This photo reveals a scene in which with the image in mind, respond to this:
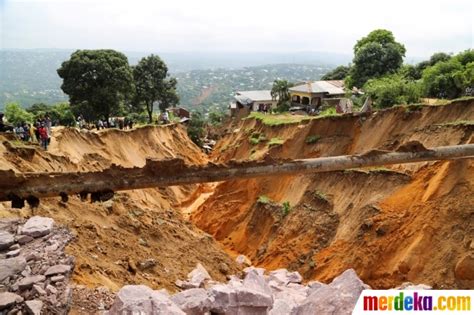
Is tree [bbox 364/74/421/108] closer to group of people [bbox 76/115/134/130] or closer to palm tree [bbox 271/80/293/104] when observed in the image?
group of people [bbox 76/115/134/130]

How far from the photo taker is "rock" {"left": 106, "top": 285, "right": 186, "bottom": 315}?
7.86 metres

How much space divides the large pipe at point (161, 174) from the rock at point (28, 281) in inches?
73.9

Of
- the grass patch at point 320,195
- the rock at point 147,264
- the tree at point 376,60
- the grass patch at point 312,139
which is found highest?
the tree at point 376,60

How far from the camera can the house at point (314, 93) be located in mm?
48438

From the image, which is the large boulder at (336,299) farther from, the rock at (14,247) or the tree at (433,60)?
the tree at (433,60)

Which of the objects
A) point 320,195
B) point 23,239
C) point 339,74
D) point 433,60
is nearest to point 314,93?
point 433,60

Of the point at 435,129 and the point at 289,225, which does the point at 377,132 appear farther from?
the point at 289,225

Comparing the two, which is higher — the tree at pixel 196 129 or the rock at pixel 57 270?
the rock at pixel 57 270

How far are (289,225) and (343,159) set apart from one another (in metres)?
12.6

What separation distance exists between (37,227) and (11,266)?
6.26 ft

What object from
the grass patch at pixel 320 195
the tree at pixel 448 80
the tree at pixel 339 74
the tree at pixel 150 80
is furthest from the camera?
the tree at pixel 339 74

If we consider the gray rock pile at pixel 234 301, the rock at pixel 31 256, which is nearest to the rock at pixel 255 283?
the gray rock pile at pixel 234 301

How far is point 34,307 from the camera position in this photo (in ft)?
26.6

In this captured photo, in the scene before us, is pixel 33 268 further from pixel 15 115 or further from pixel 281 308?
pixel 15 115
